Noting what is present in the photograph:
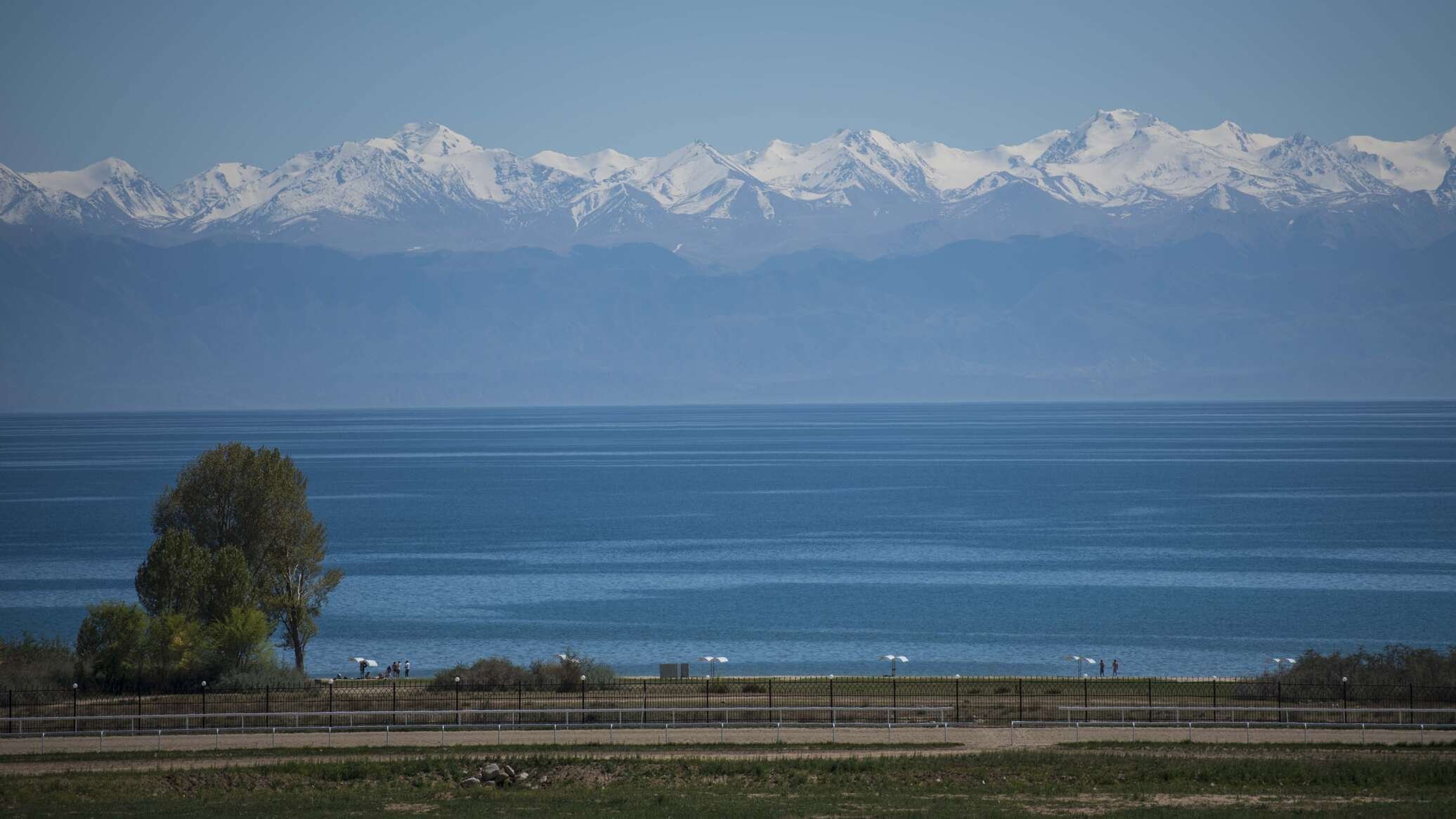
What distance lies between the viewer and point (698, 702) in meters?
39.8

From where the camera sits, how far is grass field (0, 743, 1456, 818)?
27.9 meters

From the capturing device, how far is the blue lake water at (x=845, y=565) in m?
63.6

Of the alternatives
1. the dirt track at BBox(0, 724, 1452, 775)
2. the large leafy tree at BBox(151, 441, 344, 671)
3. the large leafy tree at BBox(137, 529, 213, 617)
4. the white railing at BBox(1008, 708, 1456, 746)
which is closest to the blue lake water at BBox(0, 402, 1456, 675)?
the large leafy tree at BBox(151, 441, 344, 671)

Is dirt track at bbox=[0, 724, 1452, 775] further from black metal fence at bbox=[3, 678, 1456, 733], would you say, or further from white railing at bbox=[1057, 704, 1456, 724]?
white railing at bbox=[1057, 704, 1456, 724]

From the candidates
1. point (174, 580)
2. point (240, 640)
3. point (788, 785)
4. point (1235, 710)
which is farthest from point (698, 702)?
point (174, 580)

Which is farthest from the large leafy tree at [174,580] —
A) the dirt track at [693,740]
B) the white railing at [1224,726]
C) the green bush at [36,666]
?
the white railing at [1224,726]

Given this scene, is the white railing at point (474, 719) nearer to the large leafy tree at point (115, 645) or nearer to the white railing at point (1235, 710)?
the white railing at point (1235, 710)

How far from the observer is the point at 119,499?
142000mm

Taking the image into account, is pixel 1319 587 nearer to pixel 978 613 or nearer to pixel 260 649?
pixel 978 613

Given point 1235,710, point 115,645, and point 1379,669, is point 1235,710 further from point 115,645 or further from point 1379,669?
point 115,645

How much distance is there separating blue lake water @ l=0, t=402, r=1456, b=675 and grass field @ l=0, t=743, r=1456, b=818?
940 inches

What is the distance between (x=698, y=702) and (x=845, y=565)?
5275 cm

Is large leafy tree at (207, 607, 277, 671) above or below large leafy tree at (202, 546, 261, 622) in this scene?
below

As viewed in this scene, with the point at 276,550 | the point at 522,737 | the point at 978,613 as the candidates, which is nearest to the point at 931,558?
the point at 978,613
